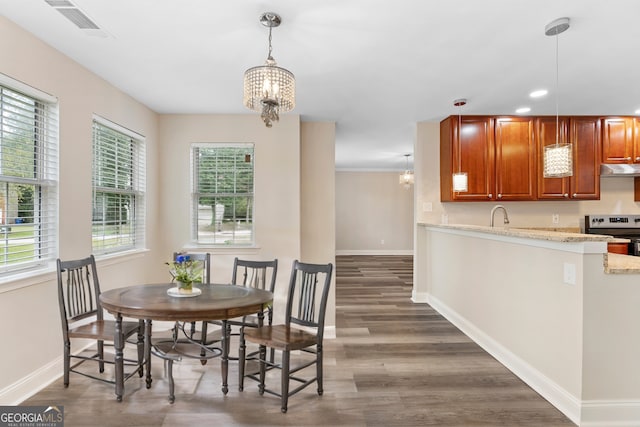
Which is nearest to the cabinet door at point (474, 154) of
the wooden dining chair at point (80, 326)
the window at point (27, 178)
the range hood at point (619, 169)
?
the range hood at point (619, 169)

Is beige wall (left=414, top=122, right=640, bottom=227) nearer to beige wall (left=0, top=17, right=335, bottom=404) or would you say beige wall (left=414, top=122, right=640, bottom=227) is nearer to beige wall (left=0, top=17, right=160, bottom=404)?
Answer: beige wall (left=0, top=17, right=335, bottom=404)

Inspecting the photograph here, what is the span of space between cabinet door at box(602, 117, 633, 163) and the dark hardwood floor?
3.19 m

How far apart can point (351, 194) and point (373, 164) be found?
4.10ft

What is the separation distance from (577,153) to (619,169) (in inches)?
18.9

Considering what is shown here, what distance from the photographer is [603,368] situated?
222cm

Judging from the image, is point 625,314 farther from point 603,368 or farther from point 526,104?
point 526,104

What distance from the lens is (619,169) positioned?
4473 millimetres

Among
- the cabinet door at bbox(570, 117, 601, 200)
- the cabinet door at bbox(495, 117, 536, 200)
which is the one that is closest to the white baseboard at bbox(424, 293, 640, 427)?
the cabinet door at bbox(495, 117, 536, 200)

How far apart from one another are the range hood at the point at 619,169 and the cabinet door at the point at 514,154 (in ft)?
2.76

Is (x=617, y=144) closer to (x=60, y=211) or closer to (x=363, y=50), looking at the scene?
(x=363, y=50)

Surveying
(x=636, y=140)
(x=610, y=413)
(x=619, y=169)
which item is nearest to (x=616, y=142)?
(x=636, y=140)

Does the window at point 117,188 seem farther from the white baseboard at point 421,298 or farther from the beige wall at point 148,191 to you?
the white baseboard at point 421,298

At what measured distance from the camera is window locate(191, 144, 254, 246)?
4352 millimetres

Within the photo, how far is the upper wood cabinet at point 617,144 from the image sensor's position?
4.65 meters
